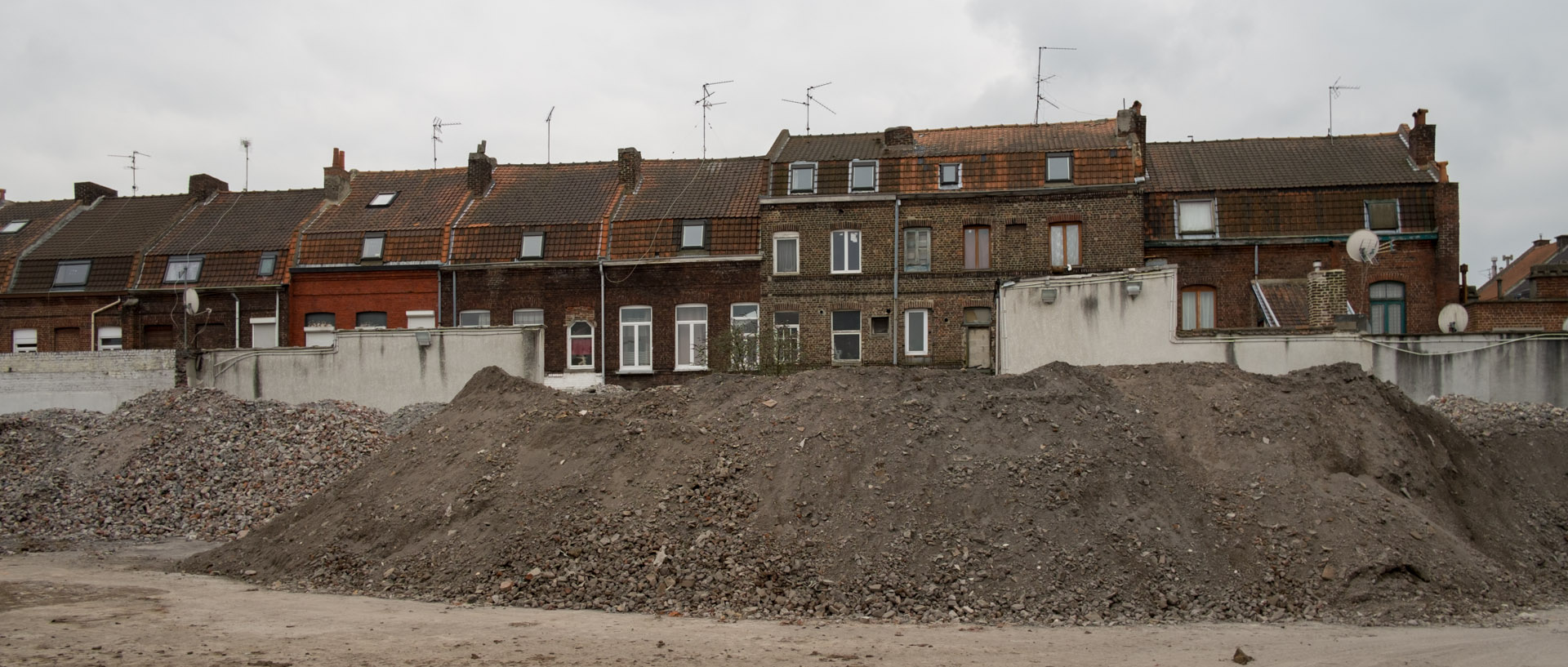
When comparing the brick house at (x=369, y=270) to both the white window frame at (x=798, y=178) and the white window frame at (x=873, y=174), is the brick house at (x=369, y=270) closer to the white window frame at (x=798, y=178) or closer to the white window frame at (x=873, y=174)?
the white window frame at (x=798, y=178)

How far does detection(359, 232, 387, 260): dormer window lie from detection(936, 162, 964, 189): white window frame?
17.1 metres

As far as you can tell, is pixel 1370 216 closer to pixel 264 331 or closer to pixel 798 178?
pixel 798 178

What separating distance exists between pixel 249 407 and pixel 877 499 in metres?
15.1

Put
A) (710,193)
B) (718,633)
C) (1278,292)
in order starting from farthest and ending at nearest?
(710,193), (1278,292), (718,633)

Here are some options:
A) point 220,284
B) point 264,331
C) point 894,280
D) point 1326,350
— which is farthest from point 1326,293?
point 220,284

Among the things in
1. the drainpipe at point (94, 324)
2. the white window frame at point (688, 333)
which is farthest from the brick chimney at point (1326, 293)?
the drainpipe at point (94, 324)

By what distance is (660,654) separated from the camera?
35.3 ft

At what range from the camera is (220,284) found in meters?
35.4

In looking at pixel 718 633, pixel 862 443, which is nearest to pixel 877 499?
pixel 862 443

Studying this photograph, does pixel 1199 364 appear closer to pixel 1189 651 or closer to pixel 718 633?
pixel 1189 651

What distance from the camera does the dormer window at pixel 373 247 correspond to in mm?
34750

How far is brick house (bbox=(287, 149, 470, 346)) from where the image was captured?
34219 millimetres

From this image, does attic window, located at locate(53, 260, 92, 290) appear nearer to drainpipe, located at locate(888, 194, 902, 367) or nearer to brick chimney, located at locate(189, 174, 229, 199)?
brick chimney, located at locate(189, 174, 229, 199)

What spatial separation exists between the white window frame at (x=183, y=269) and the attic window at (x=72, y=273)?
2860mm
